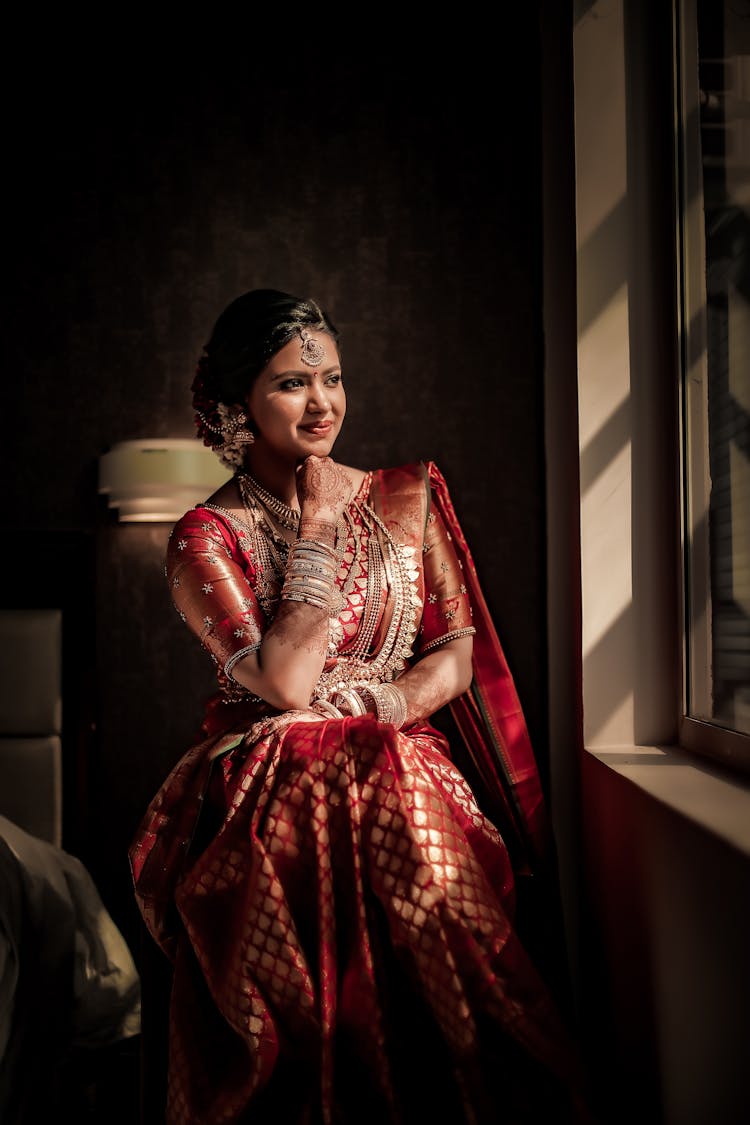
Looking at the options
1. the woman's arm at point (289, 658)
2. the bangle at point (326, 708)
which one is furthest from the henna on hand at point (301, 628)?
the bangle at point (326, 708)

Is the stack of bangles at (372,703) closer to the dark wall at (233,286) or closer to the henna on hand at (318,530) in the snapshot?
the henna on hand at (318,530)

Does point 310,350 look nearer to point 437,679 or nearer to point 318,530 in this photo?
point 318,530

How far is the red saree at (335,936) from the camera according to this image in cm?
136

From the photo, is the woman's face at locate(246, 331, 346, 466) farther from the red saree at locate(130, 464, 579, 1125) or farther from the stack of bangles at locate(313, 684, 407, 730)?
the stack of bangles at locate(313, 684, 407, 730)

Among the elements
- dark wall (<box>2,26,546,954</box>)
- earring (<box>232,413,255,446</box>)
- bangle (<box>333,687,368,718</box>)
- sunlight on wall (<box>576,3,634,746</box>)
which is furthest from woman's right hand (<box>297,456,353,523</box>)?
dark wall (<box>2,26,546,954</box>)

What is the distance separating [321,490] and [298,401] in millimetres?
184

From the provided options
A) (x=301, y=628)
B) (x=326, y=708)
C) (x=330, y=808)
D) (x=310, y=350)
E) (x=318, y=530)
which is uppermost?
(x=310, y=350)

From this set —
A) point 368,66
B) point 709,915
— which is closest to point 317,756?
point 709,915

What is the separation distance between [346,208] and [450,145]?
299mm

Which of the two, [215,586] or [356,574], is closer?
[215,586]

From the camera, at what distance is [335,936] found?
1435 millimetres

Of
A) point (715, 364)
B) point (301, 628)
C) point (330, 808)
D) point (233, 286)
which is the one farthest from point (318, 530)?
point (233, 286)

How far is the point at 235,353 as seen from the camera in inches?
73.7

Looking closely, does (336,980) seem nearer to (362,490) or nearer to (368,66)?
(362,490)
